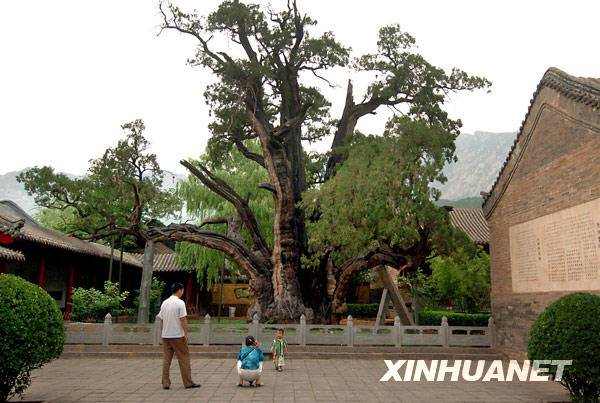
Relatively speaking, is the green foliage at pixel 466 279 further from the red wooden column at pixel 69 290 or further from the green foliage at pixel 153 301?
the red wooden column at pixel 69 290

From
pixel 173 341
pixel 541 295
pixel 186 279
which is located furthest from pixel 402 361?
pixel 186 279

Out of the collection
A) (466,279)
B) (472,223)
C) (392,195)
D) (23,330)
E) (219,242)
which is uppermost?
(472,223)

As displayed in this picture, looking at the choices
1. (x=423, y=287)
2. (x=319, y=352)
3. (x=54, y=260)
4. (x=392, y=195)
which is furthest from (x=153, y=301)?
(x=392, y=195)

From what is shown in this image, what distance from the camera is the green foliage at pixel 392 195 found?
40.3 ft

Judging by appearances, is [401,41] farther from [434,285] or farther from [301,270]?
[434,285]

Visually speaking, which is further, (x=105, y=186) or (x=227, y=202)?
(x=227, y=202)

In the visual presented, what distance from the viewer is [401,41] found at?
16.5 m

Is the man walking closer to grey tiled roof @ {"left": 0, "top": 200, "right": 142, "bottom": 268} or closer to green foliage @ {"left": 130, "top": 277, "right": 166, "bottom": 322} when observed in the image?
grey tiled roof @ {"left": 0, "top": 200, "right": 142, "bottom": 268}

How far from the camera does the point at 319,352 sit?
12461 millimetres

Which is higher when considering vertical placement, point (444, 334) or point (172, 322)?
point (172, 322)

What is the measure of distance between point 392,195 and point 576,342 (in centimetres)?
621

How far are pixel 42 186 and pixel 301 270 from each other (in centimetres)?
882

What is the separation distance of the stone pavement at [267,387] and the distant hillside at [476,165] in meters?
110

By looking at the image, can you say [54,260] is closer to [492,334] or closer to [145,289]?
[145,289]
